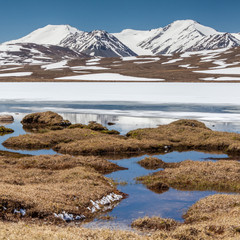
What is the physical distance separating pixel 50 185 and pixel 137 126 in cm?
2270

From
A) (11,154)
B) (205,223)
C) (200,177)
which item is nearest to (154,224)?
(205,223)

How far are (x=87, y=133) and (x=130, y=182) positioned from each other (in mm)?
13540

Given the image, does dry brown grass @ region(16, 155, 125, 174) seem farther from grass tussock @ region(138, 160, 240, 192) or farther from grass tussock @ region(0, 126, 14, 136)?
grass tussock @ region(0, 126, 14, 136)

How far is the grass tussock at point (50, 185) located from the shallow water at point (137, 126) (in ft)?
4.08

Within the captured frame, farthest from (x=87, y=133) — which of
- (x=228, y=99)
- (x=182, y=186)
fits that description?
(x=228, y=99)

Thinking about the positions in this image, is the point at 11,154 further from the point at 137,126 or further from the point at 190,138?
the point at 137,126

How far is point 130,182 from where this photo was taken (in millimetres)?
19984

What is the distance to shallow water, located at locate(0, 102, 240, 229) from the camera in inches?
610

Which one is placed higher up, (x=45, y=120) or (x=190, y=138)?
(x=45, y=120)

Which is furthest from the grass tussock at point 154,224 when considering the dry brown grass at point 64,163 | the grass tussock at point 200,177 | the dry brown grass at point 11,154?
the dry brown grass at point 11,154

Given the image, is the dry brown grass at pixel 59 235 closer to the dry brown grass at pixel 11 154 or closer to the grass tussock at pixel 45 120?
the dry brown grass at pixel 11 154

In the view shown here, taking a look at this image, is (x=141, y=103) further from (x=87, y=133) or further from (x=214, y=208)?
(x=214, y=208)

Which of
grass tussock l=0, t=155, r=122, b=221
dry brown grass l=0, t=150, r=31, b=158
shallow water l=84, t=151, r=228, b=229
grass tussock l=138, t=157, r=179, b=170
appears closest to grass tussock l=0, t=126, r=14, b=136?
dry brown grass l=0, t=150, r=31, b=158

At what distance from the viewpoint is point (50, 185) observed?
1734 cm
